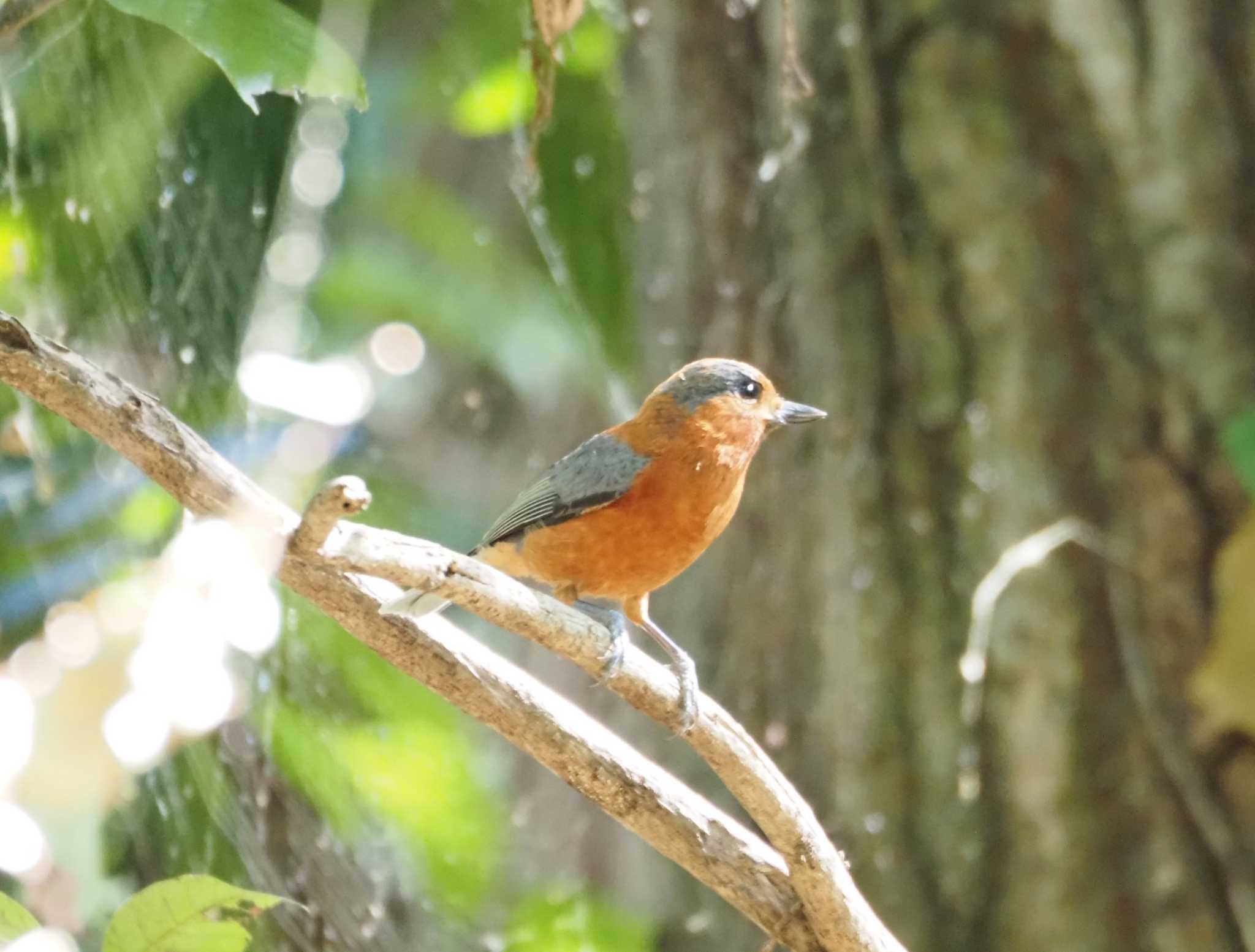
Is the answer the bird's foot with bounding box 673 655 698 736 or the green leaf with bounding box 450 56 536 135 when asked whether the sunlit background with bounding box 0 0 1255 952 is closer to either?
the green leaf with bounding box 450 56 536 135

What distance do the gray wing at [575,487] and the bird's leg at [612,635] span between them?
0.26m

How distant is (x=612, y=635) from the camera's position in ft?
8.97

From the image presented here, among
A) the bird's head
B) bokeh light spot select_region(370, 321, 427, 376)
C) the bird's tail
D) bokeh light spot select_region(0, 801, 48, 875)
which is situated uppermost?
bokeh light spot select_region(370, 321, 427, 376)

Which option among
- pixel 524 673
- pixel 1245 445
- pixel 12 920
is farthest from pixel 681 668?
pixel 1245 445

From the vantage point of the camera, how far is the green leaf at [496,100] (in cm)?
438

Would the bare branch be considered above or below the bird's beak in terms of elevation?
below

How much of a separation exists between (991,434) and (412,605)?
2941mm

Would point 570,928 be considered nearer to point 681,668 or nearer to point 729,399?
point 681,668

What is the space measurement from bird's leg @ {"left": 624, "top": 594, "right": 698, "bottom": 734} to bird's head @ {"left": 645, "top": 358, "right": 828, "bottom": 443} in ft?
1.76

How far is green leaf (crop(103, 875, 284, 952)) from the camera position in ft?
5.73

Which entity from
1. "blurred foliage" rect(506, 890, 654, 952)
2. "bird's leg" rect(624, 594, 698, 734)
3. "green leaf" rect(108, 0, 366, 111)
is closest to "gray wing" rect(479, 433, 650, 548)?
"bird's leg" rect(624, 594, 698, 734)

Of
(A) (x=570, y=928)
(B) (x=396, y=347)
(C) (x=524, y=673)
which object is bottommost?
(A) (x=570, y=928)

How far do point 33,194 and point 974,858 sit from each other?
3477mm

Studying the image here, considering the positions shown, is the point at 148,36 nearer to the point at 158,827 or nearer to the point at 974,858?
the point at 158,827
